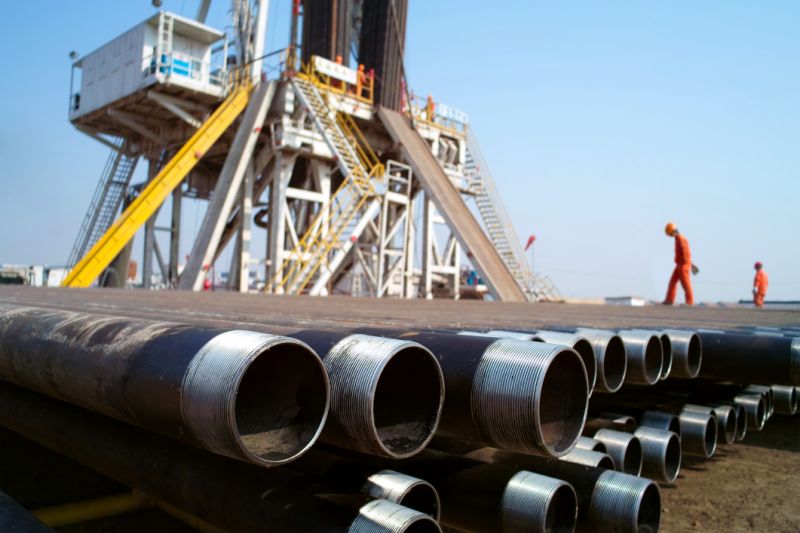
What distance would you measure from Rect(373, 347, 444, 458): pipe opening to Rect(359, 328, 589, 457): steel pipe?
8cm

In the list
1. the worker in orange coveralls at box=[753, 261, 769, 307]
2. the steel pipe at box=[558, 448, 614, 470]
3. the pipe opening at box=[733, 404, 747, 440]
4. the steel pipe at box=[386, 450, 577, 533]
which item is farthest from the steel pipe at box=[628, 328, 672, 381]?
the worker in orange coveralls at box=[753, 261, 769, 307]

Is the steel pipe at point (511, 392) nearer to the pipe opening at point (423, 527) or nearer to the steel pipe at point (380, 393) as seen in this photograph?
the steel pipe at point (380, 393)

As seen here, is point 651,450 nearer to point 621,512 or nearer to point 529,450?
point 621,512

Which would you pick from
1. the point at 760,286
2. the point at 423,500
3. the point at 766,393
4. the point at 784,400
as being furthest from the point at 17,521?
the point at 760,286

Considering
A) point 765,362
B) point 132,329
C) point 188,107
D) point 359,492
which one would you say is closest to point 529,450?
point 359,492

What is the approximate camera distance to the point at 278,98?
16.0 m

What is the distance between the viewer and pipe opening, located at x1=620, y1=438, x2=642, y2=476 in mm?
2689

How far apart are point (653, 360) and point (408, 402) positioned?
1.49 m

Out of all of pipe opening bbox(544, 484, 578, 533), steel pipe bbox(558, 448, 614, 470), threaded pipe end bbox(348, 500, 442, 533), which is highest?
threaded pipe end bbox(348, 500, 442, 533)

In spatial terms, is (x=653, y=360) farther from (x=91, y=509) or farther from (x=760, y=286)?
(x=760, y=286)

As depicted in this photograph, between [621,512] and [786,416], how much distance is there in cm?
501

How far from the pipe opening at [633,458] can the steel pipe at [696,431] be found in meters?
0.68

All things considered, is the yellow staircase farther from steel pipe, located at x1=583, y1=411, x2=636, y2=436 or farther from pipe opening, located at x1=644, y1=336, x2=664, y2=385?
pipe opening, located at x1=644, y1=336, x2=664, y2=385

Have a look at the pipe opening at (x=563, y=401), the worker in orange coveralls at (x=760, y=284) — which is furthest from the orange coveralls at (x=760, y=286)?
the pipe opening at (x=563, y=401)
